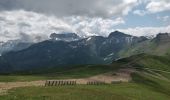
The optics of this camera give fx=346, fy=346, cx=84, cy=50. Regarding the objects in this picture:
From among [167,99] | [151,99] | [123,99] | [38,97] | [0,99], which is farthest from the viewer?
[167,99]

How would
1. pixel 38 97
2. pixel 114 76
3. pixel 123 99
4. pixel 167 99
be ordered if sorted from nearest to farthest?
pixel 38 97 < pixel 123 99 < pixel 167 99 < pixel 114 76

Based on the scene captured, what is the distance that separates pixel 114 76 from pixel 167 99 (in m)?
60.5

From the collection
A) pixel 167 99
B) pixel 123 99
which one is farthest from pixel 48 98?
pixel 167 99

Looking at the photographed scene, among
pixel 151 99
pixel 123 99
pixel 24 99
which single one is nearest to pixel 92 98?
pixel 123 99

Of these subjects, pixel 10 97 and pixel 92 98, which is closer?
pixel 10 97

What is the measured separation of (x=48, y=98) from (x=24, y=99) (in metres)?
4.12

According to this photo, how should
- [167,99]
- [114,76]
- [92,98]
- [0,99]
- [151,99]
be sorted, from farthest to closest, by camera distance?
[114,76]
[167,99]
[151,99]
[92,98]
[0,99]

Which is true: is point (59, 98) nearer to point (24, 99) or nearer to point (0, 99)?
point (24, 99)

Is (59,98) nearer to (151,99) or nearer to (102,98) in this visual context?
(102,98)

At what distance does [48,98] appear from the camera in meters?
56.0

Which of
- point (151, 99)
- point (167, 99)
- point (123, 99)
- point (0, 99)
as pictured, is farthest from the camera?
point (167, 99)

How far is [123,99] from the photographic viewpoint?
66125 mm

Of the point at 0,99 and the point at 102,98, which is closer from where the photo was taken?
the point at 0,99

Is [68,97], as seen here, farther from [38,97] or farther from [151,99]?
[151,99]
